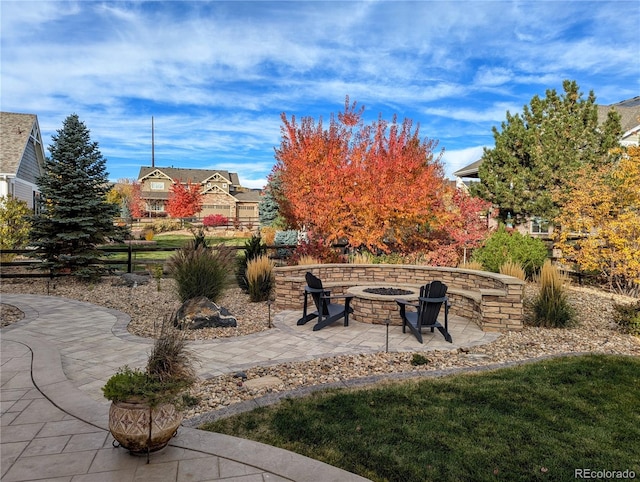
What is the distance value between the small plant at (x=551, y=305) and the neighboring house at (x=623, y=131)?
33.8 feet

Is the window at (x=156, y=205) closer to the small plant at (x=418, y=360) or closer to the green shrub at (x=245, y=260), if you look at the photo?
the green shrub at (x=245, y=260)

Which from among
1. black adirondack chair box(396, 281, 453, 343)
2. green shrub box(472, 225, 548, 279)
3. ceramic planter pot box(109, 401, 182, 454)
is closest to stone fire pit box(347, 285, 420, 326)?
black adirondack chair box(396, 281, 453, 343)

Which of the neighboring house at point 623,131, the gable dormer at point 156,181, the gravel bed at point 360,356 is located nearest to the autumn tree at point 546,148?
the neighboring house at point 623,131

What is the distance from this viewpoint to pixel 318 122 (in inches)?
492

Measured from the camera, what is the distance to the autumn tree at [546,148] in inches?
591

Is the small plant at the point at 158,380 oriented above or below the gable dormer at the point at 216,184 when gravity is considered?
below

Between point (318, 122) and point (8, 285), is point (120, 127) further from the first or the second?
point (318, 122)

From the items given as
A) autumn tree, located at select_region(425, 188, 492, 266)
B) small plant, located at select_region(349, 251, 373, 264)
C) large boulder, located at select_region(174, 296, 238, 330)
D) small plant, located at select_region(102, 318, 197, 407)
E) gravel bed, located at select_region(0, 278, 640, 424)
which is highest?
autumn tree, located at select_region(425, 188, 492, 266)

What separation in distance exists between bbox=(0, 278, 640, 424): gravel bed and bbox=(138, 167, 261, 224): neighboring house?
39117 mm

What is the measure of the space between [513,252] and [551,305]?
15.2 ft

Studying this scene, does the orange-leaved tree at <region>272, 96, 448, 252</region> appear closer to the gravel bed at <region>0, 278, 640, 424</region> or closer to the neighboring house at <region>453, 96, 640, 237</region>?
the gravel bed at <region>0, 278, 640, 424</region>

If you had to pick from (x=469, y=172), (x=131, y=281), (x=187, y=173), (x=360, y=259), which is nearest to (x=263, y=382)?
(x=360, y=259)

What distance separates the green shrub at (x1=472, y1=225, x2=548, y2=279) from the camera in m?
11.5

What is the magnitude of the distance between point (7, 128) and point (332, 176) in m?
20.4
